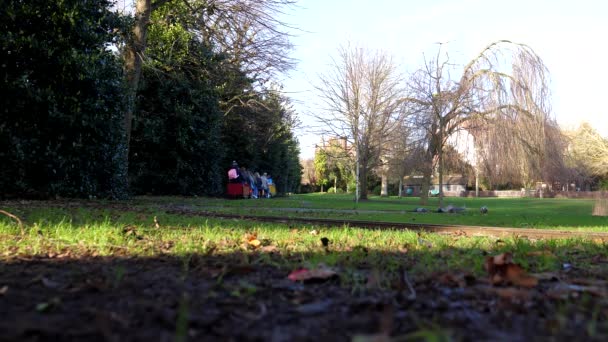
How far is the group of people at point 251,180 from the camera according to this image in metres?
25.5

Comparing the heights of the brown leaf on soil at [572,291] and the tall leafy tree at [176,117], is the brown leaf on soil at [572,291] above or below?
below

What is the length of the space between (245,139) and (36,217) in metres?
23.2

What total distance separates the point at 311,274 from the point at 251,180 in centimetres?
2585

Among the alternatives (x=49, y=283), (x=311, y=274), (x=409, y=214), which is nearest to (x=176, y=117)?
(x=409, y=214)

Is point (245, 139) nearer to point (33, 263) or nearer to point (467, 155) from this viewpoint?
point (467, 155)

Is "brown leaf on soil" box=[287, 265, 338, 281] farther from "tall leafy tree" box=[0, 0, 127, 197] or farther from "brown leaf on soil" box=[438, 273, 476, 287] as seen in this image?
"tall leafy tree" box=[0, 0, 127, 197]

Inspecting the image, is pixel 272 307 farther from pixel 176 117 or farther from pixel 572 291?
pixel 176 117

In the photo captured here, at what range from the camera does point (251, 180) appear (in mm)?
28453

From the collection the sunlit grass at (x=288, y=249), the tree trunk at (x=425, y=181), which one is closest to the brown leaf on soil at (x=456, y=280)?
the sunlit grass at (x=288, y=249)

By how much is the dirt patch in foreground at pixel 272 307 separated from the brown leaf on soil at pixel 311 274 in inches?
2.0

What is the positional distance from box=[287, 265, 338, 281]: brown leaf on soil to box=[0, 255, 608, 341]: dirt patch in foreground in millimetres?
50

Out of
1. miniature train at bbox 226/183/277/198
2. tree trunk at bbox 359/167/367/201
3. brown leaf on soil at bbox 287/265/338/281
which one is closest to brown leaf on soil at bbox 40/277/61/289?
brown leaf on soil at bbox 287/265/338/281

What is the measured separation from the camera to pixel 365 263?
3.51 metres

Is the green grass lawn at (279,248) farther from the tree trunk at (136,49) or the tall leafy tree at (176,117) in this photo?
the tall leafy tree at (176,117)
